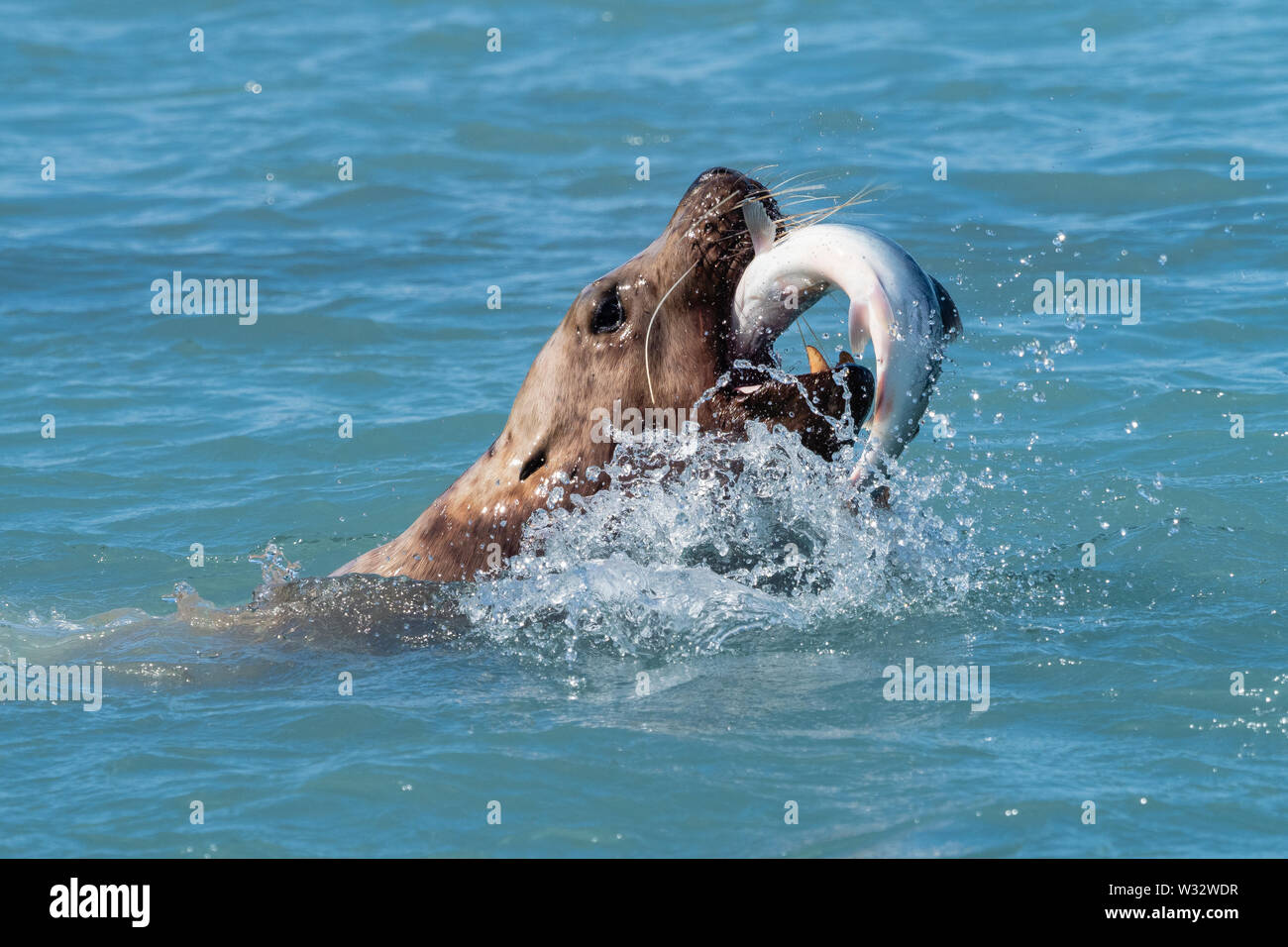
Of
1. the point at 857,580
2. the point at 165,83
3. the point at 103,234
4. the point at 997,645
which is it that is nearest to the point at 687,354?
the point at 857,580

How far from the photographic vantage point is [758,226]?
475 cm

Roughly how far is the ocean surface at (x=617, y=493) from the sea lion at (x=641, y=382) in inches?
6.0

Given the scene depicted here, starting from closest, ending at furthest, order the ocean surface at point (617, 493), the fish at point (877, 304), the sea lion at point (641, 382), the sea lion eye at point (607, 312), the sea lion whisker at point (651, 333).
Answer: the ocean surface at point (617, 493) → the fish at point (877, 304) → the sea lion at point (641, 382) → the sea lion whisker at point (651, 333) → the sea lion eye at point (607, 312)

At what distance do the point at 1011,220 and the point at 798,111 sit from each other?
3.25 metres

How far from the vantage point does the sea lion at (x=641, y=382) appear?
15.5 feet

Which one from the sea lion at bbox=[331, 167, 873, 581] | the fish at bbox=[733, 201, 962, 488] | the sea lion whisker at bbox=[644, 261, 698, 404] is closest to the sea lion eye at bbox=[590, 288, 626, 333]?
the sea lion at bbox=[331, 167, 873, 581]

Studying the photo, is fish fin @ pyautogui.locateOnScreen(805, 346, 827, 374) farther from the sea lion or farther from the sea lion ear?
the sea lion ear

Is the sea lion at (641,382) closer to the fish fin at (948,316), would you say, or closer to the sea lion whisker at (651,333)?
the sea lion whisker at (651,333)

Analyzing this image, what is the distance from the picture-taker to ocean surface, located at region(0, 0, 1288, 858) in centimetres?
411

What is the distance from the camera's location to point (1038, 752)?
13.6 feet

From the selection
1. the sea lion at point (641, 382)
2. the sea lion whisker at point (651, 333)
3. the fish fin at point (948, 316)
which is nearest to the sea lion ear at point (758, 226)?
the sea lion at point (641, 382)

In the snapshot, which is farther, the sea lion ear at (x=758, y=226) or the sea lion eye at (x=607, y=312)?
the sea lion eye at (x=607, y=312)

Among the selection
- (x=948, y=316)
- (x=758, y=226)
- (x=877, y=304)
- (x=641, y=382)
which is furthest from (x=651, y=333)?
(x=948, y=316)
